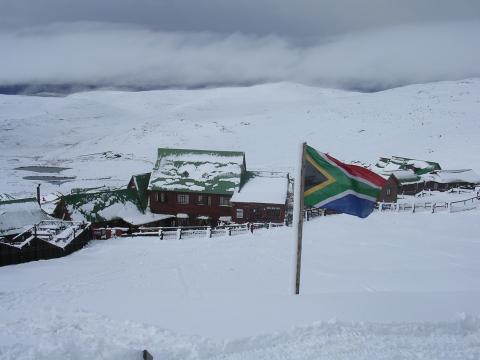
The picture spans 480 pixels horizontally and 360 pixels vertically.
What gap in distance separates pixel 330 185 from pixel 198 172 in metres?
29.3

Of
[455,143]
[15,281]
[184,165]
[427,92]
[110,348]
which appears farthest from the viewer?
[427,92]

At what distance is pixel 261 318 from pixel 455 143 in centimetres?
11463

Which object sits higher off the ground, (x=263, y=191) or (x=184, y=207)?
(x=263, y=191)

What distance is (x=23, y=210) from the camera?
91.2ft

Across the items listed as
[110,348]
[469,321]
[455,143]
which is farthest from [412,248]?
[455,143]

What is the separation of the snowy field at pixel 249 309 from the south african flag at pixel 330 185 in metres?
2.25

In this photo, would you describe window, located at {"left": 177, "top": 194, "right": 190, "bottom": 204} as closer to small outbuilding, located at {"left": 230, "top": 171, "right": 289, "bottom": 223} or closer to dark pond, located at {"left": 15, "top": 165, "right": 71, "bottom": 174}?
small outbuilding, located at {"left": 230, "top": 171, "right": 289, "bottom": 223}

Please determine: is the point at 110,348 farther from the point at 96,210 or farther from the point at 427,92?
the point at 427,92

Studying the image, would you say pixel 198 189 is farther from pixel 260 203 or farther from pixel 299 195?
pixel 299 195

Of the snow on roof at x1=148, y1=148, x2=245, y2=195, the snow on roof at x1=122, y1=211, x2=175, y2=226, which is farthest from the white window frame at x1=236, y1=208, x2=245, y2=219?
the snow on roof at x1=122, y1=211, x2=175, y2=226

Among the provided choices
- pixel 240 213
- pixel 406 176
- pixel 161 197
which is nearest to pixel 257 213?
pixel 240 213

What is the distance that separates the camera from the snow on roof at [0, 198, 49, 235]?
1045 inches

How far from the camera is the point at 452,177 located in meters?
63.0

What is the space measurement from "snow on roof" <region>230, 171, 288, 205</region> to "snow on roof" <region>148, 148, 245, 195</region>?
111 cm
